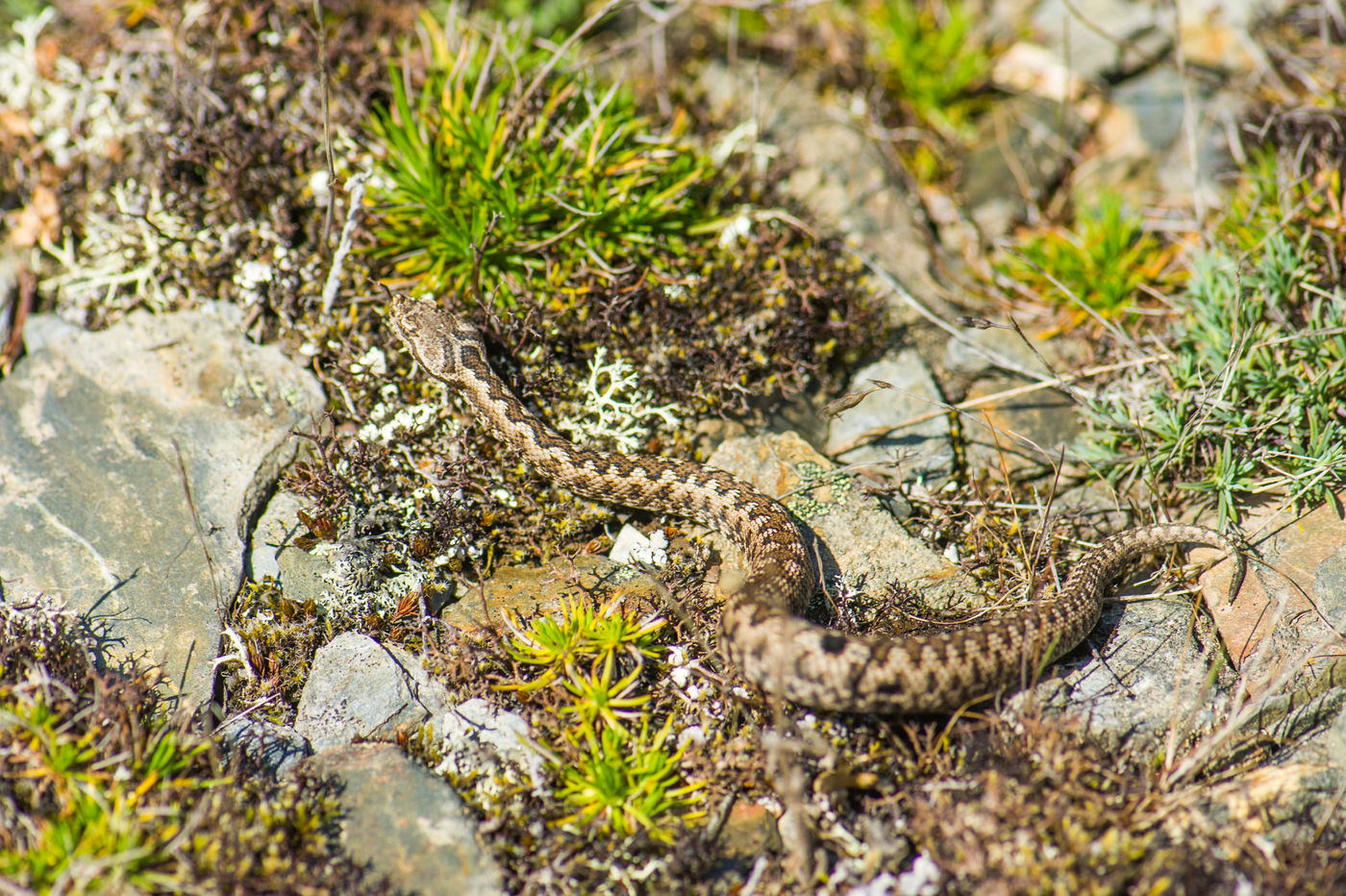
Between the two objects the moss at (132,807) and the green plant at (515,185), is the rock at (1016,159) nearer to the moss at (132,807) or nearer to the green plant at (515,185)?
the green plant at (515,185)

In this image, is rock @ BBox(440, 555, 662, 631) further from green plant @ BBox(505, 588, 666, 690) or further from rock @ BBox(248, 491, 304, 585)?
rock @ BBox(248, 491, 304, 585)

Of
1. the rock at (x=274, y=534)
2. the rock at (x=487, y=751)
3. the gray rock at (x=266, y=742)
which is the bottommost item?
the gray rock at (x=266, y=742)

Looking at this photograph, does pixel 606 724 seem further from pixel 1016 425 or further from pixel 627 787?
pixel 1016 425

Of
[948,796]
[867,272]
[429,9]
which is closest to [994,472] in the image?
[867,272]

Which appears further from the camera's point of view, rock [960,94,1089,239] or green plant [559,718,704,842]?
rock [960,94,1089,239]

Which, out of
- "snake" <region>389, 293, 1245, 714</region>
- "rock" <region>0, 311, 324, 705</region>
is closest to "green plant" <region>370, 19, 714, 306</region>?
"snake" <region>389, 293, 1245, 714</region>

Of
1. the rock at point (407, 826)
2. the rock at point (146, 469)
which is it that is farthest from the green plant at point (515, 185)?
the rock at point (407, 826)
